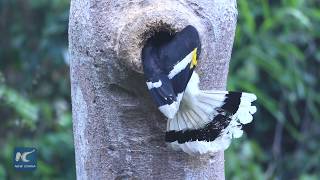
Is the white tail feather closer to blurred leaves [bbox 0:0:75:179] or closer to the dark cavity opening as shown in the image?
the dark cavity opening

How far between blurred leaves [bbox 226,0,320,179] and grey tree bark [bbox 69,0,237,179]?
100cm

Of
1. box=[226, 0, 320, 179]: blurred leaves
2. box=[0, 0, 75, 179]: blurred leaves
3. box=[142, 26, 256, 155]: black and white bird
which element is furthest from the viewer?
box=[226, 0, 320, 179]: blurred leaves

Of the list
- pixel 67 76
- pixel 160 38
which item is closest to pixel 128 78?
pixel 160 38

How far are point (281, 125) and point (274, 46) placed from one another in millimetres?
638

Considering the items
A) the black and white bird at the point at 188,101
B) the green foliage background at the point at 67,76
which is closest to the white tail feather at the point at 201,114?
the black and white bird at the point at 188,101

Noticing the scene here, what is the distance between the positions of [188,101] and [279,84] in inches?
67.5

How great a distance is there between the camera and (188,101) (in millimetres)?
1119

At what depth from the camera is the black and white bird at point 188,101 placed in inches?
41.7

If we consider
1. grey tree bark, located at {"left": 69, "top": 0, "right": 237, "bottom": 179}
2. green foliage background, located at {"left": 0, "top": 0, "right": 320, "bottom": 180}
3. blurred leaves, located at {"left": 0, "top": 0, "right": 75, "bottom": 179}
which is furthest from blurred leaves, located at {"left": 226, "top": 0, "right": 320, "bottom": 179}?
grey tree bark, located at {"left": 69, "top": 0, "right": 237, "bottom": 179}

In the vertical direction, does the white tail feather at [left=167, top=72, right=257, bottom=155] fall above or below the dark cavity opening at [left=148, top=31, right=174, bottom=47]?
below

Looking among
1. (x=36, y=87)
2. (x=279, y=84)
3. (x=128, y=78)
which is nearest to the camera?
(x=128, y=78)

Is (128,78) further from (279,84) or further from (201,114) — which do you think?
(279,84)

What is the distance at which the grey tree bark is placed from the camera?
111 centimetres

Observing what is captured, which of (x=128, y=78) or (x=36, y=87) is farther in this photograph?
(x=36, y=87)
